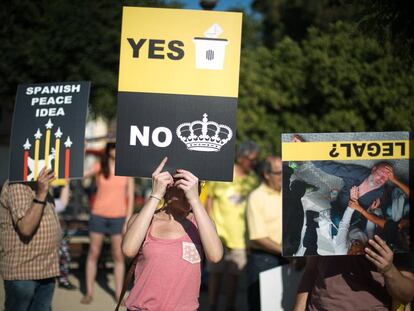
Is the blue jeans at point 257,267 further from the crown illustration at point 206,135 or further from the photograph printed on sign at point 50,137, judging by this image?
the crown illustration at point 206,135

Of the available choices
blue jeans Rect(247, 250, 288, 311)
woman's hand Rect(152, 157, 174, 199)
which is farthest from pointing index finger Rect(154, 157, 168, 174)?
blue jeans Rect(247, 250, 288, 311)

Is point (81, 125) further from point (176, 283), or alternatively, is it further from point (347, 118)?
point (347, 118)

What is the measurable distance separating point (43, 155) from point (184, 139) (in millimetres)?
1183

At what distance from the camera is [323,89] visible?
11258 mm

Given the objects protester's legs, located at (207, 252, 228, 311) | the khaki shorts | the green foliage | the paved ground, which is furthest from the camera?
the green foliage

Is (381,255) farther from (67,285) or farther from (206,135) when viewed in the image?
(67,285)

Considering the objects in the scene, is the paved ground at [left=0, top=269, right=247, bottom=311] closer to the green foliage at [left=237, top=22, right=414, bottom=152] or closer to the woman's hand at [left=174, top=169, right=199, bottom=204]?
the green foliage at [left=237, top=22, right=414, bottom=152]

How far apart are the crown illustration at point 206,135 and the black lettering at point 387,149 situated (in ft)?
3.00

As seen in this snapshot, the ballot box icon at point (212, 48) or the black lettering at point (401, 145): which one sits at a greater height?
the ballot box icon at point (212, 48)

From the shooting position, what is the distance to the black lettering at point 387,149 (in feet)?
11.0

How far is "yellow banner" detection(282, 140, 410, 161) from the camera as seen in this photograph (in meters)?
3.31

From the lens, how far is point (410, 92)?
884cm

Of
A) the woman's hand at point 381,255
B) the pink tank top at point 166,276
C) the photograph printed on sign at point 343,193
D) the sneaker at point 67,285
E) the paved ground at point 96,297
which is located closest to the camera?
the pink tank top at point 166,276

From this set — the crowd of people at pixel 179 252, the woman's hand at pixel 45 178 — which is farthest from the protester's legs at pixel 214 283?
the woman's hand at pixel 45 178
